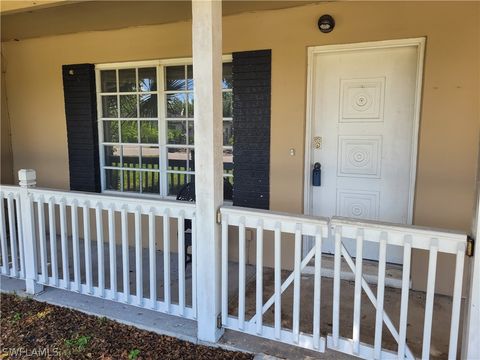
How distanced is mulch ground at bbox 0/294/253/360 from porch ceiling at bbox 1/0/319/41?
2402mm

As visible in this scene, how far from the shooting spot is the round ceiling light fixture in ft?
10.4

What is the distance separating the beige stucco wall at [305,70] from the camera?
2891 mm

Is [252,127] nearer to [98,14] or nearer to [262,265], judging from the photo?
[262,265]

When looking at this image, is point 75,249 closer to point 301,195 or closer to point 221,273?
point 221,273

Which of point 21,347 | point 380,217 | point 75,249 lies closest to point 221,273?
point 75,249

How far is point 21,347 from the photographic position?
252 centimetres

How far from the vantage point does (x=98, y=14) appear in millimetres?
3859

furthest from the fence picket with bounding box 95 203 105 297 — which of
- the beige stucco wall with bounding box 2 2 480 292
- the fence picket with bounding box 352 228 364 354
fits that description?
the fence picket with bounding box 352 228 364 354

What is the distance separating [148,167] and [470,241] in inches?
130

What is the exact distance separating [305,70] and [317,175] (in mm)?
955

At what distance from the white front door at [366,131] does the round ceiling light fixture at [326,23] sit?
0.21 metres

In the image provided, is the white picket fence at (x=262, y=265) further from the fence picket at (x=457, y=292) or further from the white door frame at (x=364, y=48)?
the white door frame at (x=364, y=48)

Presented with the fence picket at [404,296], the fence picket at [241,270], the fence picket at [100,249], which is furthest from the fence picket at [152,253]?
the fence picket at [404,296]

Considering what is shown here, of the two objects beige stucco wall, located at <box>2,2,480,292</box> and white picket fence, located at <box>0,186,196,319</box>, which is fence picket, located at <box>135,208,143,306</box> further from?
beige stucco wall, located at <box>2,2,480,292</box>
